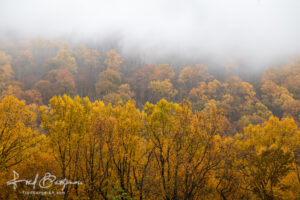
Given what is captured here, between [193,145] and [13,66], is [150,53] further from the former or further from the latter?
[193,145]

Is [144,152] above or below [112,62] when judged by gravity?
below

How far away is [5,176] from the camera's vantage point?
44.4 feet

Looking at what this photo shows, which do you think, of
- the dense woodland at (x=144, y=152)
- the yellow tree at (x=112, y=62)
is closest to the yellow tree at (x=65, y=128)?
the dense woodland at (x=144, y=152)

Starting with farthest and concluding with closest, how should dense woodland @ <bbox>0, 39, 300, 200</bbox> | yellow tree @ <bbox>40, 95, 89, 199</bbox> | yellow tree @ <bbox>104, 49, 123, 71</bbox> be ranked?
1. yellow tree @ <bbox>104, 49, 123, 71</bbox>
2. yellow tree @ <bbox>40, 95, 89, 199</bbox>
3. dense woodland @ <bbox>0, 39, 300, 200</bbox>

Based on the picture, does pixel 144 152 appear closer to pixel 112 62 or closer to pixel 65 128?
pixel 65 128

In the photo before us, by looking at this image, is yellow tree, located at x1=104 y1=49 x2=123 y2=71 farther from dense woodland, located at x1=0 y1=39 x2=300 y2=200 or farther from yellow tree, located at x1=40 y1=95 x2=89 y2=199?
yellow tree, located at x1=40 y1=95 x2=89 y2=199

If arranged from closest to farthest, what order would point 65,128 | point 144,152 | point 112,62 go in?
point 65,128, point 144,152, point 112,62

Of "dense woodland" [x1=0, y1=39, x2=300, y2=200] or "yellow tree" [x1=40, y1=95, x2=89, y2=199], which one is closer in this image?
"dense woodland" [x1=0, y1=39, x2=300, y2=200]

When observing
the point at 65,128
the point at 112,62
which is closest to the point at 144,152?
the point at 65,128

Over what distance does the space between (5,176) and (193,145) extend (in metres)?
15.0

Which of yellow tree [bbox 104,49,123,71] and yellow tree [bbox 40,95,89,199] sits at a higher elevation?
yellow tree [bbox 104,49,123,71]

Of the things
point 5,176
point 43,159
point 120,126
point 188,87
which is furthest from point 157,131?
point 188,87

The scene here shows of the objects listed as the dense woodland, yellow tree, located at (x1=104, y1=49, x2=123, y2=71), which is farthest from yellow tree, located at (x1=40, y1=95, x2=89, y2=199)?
yellow tree, located at (x1=104, y1=49, x2=123, y2=71)


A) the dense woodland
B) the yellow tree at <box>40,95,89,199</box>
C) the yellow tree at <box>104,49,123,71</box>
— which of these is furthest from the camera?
the yellow tree at <box>104,49,123,71</box>
